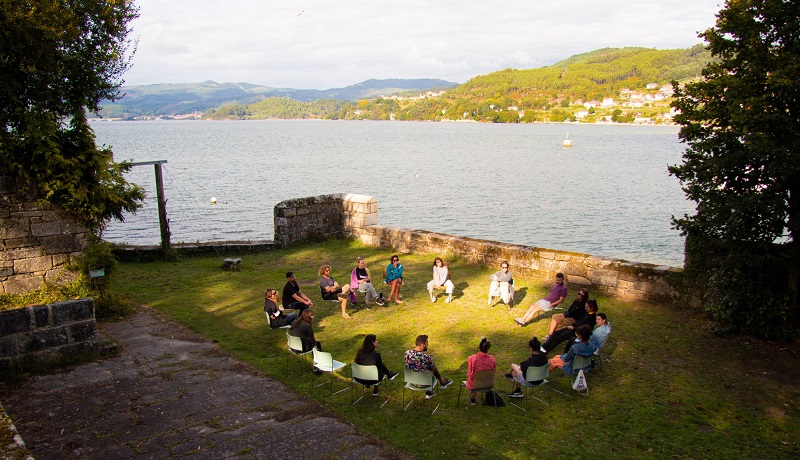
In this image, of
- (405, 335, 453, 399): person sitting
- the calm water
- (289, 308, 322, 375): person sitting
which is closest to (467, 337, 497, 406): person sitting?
Result: (405, 335, 453, 399): person sitting

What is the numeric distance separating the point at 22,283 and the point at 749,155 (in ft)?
43.4

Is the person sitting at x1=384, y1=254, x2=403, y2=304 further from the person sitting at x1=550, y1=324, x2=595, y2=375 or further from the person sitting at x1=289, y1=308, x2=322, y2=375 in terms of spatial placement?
the person sitting at x1=550, y1=324, x2=595, y2=375

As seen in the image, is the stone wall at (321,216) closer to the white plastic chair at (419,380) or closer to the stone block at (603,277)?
the stone block at (603,277)

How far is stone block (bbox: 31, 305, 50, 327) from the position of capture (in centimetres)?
839

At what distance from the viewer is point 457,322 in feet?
35.6

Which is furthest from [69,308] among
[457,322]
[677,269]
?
[677,269]

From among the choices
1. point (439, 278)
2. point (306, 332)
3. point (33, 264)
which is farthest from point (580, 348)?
point (33, 264)

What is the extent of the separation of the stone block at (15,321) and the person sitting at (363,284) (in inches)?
225

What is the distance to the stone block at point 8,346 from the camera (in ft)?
26.6

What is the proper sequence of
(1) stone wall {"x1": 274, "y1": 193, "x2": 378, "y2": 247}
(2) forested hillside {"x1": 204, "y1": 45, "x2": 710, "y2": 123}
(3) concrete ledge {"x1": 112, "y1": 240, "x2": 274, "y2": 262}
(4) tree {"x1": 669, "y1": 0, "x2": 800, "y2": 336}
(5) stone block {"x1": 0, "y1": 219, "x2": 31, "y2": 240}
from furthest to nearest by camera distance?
(2) forested hillside {"x1": 204, "y1": 45, "x2": 710, "y2": 123} < (1) stone wall {"x1": 274, "y1": 193, "x2": 378, "y2": 247} < (3) concrete ledge {"x1": 112, "y1": 240, "x2": 274, "y2": 262} < (5) stone block {"x1": 0, "y1": 219, "x2": 31, "y2": 240} < (4) tree {"x1": 669, "y1": 0, "x2": 800, "y2": 336}

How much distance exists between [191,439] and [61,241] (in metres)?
6.38

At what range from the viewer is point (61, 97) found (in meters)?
11.1

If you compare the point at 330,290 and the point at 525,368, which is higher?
the point at 330,290

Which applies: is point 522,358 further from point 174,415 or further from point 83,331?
point 83,331
